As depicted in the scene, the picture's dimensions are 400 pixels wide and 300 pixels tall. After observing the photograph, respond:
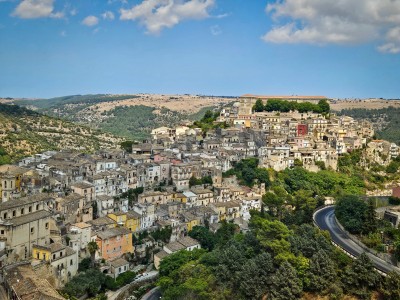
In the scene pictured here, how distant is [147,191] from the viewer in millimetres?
55562

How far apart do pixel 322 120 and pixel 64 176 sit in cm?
4837

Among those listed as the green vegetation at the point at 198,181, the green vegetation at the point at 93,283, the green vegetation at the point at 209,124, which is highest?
the green vegetation at the point at 209,124

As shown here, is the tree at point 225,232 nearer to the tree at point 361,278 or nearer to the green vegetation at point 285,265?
the green vegetation at point 285,265

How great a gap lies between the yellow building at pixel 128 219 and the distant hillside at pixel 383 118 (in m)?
86.4

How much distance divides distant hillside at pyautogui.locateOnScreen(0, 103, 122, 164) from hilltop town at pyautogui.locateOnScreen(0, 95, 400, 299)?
2083 cm

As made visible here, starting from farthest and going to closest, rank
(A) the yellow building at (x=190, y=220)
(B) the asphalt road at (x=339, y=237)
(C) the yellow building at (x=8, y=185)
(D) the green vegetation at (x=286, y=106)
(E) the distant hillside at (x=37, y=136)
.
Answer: (D) the green vegetation at (x=286, y=106)
(E) the distant hillside at (x=37, y=136)
(A) the yellow building at (x=190, y=220)
(C) the yellow building at (x=8, y=185)
(B) the asphalt road at (x=339, y=237)

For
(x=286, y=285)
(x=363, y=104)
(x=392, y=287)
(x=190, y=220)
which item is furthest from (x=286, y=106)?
(x=363, y=104)

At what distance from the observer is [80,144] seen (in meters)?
99.8

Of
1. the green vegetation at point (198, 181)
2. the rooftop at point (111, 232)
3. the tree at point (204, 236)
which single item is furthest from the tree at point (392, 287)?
the green vegetation at point (198, 181)

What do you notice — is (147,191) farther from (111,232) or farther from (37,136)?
(37,136)

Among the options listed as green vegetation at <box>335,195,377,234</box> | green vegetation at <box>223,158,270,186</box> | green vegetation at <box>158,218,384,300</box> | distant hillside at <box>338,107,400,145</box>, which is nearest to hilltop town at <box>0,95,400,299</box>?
green vegetation at <box>223,158,270,186</box>

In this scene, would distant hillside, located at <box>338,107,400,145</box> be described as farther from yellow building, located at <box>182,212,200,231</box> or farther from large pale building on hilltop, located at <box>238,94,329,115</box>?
yellow building, located at <box>182,212,200,231</box>

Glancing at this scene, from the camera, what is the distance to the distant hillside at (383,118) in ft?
411

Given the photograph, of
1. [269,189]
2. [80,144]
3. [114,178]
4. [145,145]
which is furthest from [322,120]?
[80,144]
